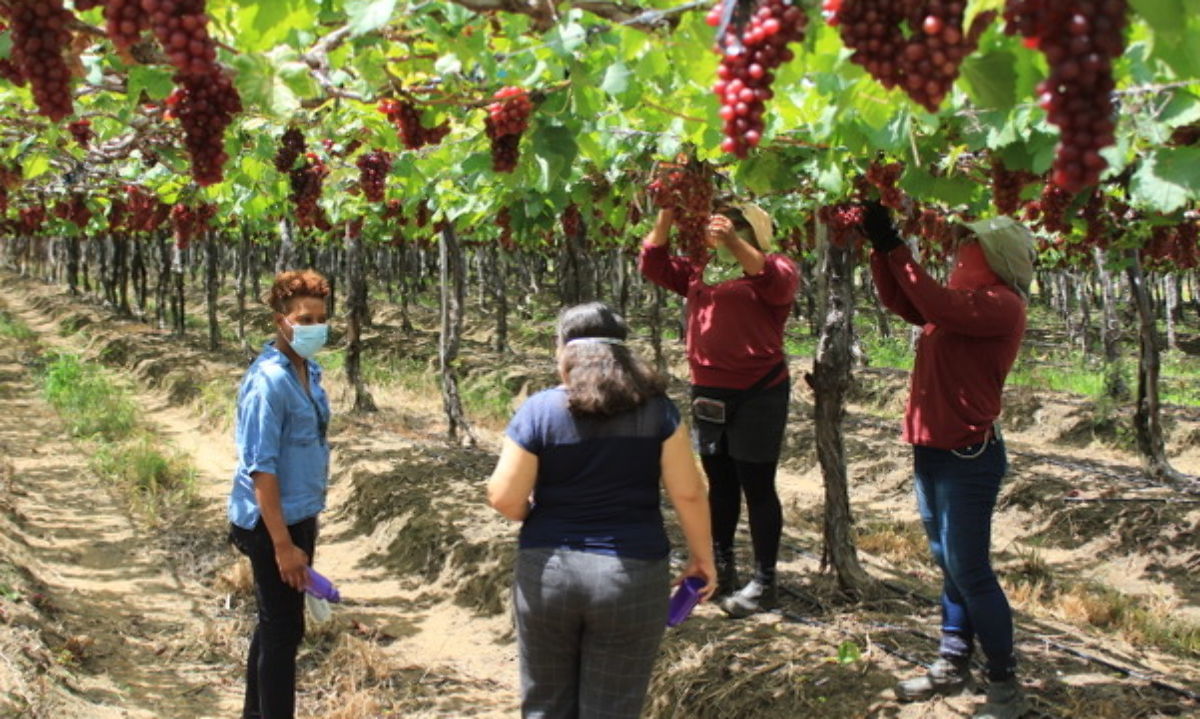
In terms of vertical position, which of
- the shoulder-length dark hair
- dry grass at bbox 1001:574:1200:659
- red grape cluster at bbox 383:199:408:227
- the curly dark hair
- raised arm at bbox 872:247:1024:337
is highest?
red grape cluster at bbox 383:199:408:227

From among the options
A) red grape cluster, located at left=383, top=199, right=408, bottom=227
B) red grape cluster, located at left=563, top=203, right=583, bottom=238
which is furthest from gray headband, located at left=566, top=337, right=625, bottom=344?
red grape cluster, located at left=383, top=199, right=408, bottom=227

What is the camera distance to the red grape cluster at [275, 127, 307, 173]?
4.41m

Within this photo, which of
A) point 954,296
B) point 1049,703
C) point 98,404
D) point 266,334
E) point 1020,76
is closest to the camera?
point 1020,76

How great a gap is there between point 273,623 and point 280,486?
0.49 m

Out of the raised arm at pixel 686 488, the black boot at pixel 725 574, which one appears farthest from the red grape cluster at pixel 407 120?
the black boot at pixel 725 574

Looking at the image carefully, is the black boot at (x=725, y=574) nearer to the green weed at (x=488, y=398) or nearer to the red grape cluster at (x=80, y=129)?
the red grape cluster at (x=80, y=129)

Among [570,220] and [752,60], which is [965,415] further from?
[570,220]

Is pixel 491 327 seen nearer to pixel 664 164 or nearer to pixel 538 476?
pixel 664 164

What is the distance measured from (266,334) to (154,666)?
17.3 metres

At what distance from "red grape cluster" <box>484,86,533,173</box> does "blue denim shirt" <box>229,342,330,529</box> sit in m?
1.12

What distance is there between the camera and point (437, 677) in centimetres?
472

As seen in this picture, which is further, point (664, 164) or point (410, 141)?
point (664, 164)

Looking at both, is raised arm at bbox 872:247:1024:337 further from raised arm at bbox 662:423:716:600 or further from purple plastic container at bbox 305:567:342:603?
purple plastic container at bbox 305:567:342:603

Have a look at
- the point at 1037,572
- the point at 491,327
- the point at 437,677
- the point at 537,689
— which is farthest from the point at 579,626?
the point at 491,327
